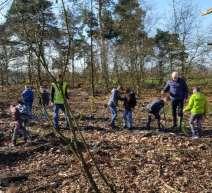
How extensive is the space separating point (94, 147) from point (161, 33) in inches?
1449

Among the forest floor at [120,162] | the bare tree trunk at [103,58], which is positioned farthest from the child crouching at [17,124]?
A: the bare tree trunk at [103,58]

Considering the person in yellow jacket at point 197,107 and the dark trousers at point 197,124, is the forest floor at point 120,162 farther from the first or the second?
the person in yellow jacket at point 197,107

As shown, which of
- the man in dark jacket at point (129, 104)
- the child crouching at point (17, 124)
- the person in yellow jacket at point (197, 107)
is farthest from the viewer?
the man in dark jacket at point (129, 104)

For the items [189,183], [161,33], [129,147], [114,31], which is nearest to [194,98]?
[129,147]

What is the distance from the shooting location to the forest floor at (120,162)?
452 inches

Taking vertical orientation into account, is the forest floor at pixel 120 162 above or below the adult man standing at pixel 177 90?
below

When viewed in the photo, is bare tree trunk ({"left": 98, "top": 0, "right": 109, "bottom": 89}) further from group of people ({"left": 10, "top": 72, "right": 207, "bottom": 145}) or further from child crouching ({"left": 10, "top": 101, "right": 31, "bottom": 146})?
child crouching ({"left": 10, "top": 101, "right": 31, "bottom": 146})

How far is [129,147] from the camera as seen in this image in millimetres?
14531

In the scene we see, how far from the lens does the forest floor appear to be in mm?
11488

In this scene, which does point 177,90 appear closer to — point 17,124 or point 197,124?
point 197,124

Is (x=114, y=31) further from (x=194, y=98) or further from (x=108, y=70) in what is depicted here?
(x=194, y=98)

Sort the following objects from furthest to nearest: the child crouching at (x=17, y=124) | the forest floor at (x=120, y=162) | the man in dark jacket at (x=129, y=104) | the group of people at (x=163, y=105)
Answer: the man in dark jacket at (x=129, y=104) < the child crouching at (x=17, y=124) < the group of people at (x=163, y=105) < the forest floor at (x=120, y=162)

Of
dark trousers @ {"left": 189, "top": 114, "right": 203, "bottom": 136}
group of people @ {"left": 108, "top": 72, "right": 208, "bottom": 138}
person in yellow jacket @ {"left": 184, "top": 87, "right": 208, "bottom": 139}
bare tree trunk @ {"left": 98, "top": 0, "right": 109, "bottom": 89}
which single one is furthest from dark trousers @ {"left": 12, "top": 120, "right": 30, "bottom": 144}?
A: bare tree trunk @ {"left": 98, "top": 0, "right": 109, "bottom": 89}

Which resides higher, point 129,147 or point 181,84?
point 181,84
